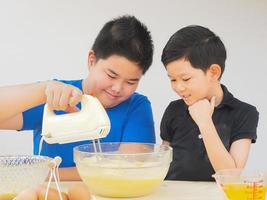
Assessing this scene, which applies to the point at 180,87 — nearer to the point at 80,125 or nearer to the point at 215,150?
the point at 215,150

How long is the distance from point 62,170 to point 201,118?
1.50 feet

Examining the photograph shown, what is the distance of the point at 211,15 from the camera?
2.35 m

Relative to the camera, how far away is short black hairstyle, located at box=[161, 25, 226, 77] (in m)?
1.42

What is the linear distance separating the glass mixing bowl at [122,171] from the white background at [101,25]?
125 centimetres

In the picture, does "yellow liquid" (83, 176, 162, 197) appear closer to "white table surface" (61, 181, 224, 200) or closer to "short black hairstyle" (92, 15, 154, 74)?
"white table surface" (61, 181, 224, 200)

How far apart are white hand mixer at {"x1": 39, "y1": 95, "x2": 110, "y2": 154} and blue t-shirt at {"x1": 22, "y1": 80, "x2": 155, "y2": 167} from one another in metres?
0.45

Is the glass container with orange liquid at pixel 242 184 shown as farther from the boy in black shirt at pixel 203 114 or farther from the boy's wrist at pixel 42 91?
the boy's wrist at pixel 42 91

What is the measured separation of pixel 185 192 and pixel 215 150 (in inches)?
11.7

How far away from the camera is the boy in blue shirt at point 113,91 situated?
1.23 m

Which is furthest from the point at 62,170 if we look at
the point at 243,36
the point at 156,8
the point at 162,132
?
the point at 243,36

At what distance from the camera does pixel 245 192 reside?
3.11ft

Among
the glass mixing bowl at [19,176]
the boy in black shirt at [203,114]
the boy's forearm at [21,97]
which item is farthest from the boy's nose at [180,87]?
the glass mixing bowl at [19,176]

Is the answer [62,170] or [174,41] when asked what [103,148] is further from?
[174,41]

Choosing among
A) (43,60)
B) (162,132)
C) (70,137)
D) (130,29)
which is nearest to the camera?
(70,137)
